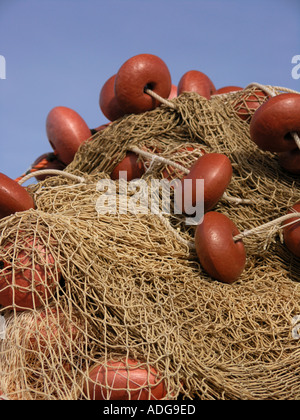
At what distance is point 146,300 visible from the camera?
7.89ft

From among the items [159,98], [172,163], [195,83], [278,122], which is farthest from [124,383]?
[195,83]

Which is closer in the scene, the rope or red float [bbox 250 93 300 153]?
red float [bbox 250 93 300 153]

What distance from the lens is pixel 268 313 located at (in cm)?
251

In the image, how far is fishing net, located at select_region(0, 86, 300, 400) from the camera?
82.6 inches

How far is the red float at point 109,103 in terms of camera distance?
3912mm

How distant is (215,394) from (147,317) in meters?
0.47

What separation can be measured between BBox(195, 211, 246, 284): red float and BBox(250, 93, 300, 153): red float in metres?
0.63

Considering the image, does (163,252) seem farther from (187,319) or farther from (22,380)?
(22,380)

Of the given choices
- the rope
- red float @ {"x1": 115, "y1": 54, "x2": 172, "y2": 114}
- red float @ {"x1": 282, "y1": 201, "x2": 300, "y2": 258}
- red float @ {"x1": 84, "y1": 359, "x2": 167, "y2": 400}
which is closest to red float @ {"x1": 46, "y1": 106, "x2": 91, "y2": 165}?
red float @ {"x1": 115, "y1": 54, "x2": 172, "y2": 114}

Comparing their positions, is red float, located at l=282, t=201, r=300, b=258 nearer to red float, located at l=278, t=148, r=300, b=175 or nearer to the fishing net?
the fishing net

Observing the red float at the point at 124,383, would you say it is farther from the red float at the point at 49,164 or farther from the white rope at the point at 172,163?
the red float at the point at 49,164

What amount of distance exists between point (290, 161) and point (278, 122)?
0.36 meters

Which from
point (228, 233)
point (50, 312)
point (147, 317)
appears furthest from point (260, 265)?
point (50, 312)
